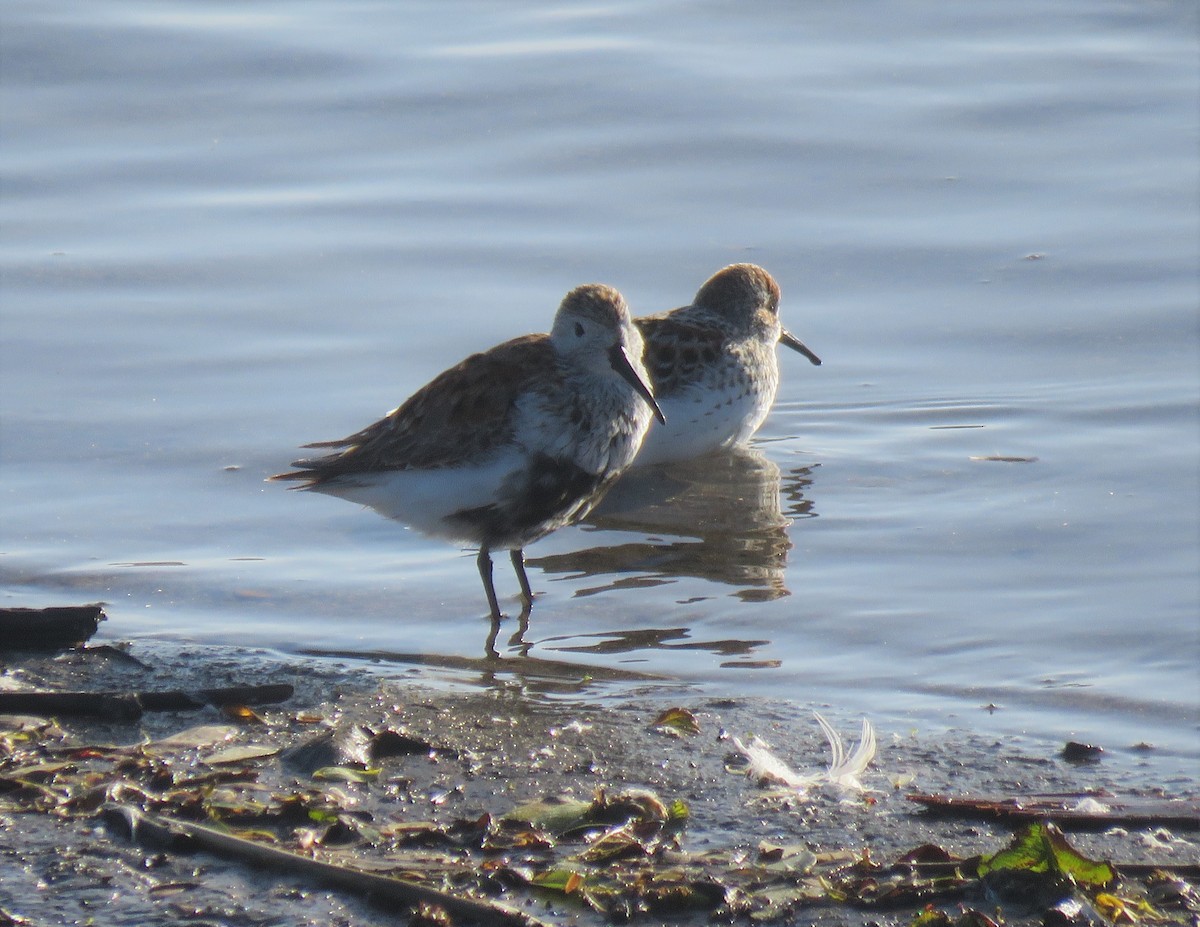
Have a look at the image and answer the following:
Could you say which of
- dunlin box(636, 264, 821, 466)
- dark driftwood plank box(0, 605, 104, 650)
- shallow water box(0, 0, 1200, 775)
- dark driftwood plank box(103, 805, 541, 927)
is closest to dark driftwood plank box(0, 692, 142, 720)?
dark driftwood plank box(0, 605, 104, 650)

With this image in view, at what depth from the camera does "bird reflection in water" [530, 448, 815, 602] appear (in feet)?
21.9

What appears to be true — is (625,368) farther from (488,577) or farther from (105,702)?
(105,702)

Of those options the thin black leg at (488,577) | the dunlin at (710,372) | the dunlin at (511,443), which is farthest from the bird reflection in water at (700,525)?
the dunlin at (511,443)

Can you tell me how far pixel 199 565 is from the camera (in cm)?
661

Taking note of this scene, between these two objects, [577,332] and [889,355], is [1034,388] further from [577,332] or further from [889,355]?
[577,332]

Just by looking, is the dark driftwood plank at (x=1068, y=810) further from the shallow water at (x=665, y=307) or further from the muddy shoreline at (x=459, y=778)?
the shallow water at (x=665, y=307)

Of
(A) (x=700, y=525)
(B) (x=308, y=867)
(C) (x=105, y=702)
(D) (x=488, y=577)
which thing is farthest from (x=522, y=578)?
(B) (x=308, y=867)

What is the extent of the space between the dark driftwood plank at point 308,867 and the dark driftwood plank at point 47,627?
1.39 meters

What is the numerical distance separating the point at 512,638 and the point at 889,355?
3.54 meters

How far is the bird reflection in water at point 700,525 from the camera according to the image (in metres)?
6.66

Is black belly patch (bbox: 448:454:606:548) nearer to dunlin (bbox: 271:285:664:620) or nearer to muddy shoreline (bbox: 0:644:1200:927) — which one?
dunlin (bbox: 271:285:664:620)

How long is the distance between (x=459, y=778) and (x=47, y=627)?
60.6 inches

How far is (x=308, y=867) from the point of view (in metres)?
3.62

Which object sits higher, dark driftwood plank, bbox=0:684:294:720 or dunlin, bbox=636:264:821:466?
dunlin, bbox=636:264:821:466
